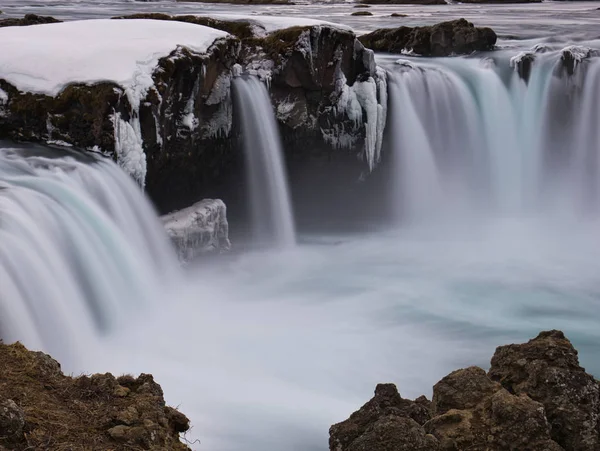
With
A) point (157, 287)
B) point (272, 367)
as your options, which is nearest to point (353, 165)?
point (157, 287)

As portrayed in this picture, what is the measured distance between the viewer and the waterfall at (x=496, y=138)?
14922mm

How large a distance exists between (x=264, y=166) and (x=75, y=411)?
29.1 feet

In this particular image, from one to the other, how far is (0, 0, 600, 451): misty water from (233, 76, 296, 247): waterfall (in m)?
0.18

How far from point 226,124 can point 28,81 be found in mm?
3228

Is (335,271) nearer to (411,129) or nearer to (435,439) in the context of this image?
(411,129)

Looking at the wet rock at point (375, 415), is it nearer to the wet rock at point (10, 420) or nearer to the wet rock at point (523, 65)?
the wet rock at point (10, 420)

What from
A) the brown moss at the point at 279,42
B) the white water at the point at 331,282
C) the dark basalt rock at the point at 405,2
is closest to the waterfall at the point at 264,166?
the brown moss at the point at 279,42

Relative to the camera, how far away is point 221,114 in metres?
11.9

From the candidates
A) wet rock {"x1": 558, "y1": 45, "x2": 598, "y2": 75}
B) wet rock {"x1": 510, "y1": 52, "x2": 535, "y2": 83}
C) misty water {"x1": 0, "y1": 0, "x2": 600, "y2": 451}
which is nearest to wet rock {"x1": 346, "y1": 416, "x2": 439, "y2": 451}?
misty water {"x1": 0, "y1": 0, "x2": 600, "y2": 451}

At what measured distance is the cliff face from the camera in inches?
376

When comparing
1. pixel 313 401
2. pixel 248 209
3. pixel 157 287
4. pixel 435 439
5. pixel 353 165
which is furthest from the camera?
pixel 353 165

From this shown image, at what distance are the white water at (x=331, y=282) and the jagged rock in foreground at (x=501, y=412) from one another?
1.54 metres

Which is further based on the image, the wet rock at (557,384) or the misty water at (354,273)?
the misty water at (354,273)

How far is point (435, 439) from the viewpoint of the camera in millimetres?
4395
